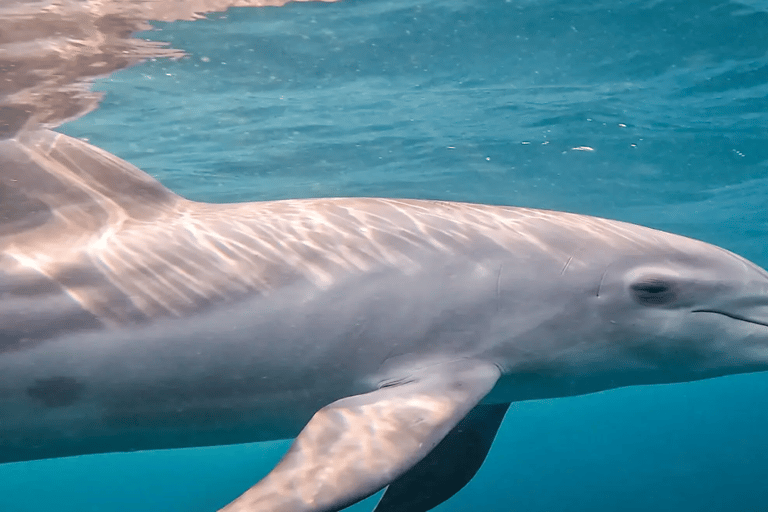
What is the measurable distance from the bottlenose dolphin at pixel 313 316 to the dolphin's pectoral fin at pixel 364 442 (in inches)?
0.9

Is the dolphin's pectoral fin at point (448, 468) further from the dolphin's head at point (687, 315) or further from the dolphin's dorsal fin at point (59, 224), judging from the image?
the dolphin's dorsal fin at point (59, 224)

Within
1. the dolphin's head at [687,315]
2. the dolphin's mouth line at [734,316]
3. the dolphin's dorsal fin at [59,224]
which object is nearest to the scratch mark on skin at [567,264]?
the dolphin's head at [687,315]

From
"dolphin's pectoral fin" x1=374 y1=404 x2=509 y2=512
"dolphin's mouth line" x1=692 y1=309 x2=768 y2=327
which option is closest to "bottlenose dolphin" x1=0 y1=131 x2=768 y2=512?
"dolphin's mouth line" x1=692 y1=309 x2=768 y2=327

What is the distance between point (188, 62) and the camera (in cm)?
1163

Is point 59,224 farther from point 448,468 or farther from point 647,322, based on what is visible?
point 647,322

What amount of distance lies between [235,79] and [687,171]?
46.1ft

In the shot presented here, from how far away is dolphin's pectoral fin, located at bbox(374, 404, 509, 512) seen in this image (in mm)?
5262

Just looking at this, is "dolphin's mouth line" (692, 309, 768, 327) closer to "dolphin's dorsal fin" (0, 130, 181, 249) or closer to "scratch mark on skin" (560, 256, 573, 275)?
"scratch mark on skin" (560, 256, 573, 275)

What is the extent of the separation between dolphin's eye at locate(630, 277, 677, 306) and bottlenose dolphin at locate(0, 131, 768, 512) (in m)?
0.02

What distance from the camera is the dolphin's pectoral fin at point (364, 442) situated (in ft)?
10.3

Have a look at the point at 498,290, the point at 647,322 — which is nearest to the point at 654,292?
the point at 647,322

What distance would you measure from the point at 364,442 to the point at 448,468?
232cm

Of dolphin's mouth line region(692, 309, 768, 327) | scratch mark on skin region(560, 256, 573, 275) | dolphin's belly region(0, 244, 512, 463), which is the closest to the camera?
dolphin's belly region(0, 244, 512, 463)

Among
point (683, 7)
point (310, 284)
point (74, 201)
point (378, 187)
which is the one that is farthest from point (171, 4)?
point (378, 187)
